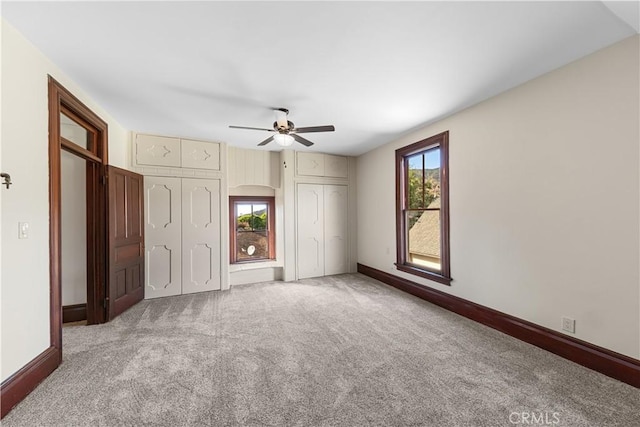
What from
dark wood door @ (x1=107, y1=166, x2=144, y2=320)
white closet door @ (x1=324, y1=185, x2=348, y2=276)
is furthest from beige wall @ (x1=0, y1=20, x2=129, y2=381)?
white closet door @ (x1=324, y1=185, x2=348, y2=276)

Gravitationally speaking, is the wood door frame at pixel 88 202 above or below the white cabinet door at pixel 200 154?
below

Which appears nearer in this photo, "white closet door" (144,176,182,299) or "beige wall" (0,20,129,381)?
"beige wall" (0,20,129,381)

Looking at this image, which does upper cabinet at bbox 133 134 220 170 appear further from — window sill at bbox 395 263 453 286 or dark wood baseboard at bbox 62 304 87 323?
window sill at bbox 395 263 453 286

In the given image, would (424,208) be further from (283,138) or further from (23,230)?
(23,230)

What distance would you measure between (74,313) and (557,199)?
17.1ft

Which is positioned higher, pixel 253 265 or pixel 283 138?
pixel 283 138

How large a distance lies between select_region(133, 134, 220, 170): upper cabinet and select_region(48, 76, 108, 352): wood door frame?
769 millimetres

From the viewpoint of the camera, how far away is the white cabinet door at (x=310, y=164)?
5085mm

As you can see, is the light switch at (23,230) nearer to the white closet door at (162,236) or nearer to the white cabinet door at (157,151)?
the white closet door at (162,236)

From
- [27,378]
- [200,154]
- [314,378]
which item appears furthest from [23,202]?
[200,154]

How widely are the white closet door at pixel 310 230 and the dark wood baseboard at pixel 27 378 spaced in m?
3.45

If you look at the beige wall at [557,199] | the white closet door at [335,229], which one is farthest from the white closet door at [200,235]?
the beige wall at [557,199]

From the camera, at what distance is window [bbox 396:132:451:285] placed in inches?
137

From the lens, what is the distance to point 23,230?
183cm
